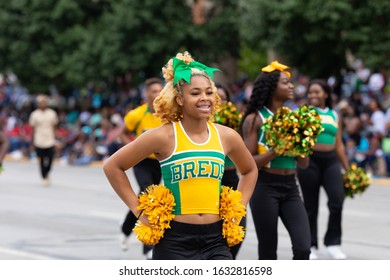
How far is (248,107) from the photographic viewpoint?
7730 millimetres

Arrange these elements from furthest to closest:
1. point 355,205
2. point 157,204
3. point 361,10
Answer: point 361,10
point 355,205
point 157,204

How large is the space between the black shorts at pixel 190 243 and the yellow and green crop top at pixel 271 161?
215cm

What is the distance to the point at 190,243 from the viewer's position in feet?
17.8

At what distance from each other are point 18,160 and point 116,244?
1701cm

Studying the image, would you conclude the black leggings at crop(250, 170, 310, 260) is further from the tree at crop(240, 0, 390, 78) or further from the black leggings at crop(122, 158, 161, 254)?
the tree at crop(240, 0, 390, 78)

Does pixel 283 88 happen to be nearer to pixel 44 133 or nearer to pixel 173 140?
pixel 173 140

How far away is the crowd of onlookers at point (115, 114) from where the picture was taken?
62.3 feet

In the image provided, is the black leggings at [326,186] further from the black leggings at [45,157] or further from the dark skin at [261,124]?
the black leggings at [45,157]

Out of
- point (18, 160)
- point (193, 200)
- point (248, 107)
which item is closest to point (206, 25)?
point (18, 160)

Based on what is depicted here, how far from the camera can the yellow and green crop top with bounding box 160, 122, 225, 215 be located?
17.9 ft

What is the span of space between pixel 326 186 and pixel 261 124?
2343mm

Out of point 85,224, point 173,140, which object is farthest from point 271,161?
point 85,224

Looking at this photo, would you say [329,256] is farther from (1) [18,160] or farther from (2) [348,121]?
(1) [18,160]

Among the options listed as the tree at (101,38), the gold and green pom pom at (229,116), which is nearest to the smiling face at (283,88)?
the gold and green pom pom at (229,116)
